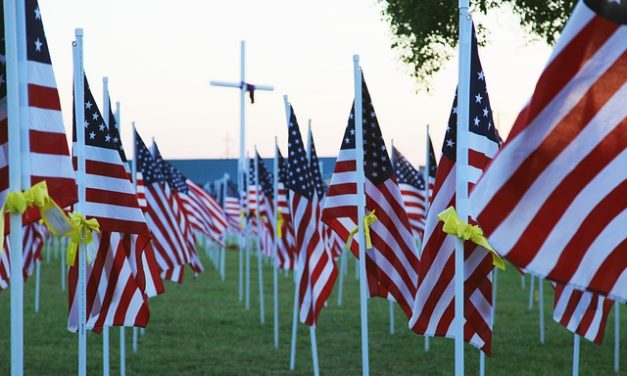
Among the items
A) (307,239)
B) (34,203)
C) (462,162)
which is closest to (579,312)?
(307,239)

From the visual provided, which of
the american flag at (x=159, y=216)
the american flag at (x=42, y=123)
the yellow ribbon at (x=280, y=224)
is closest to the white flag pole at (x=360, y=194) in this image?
the american flag at (x=42, y=123)

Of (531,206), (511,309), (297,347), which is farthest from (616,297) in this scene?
(511,309)

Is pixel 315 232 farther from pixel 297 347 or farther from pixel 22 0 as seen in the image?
pixel 22 0

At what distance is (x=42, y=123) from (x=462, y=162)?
291 cm

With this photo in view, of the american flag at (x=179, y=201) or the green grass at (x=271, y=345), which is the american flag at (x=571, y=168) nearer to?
the green grass at (x=271, y=345)

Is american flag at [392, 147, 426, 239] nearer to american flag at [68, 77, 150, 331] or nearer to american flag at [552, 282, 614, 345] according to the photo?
american flag at [552, 282, 614, 345]

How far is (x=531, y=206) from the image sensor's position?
512 cm

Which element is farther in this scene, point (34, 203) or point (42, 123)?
point (42, 123)

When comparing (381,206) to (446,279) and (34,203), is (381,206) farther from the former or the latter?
(34,203)

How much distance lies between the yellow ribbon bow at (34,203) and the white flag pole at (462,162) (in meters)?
2.76

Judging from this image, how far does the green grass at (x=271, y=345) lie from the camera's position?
47.8 ft

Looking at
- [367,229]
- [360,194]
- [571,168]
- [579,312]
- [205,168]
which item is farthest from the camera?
[205,168]

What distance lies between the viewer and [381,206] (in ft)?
35.6

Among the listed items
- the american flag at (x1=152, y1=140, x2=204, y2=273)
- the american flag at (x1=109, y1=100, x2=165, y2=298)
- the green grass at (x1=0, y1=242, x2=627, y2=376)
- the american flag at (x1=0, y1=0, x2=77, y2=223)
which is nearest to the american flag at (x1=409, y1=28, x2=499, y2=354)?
the american flag at (x1=109, y1=100, x2=165, y2=298)
